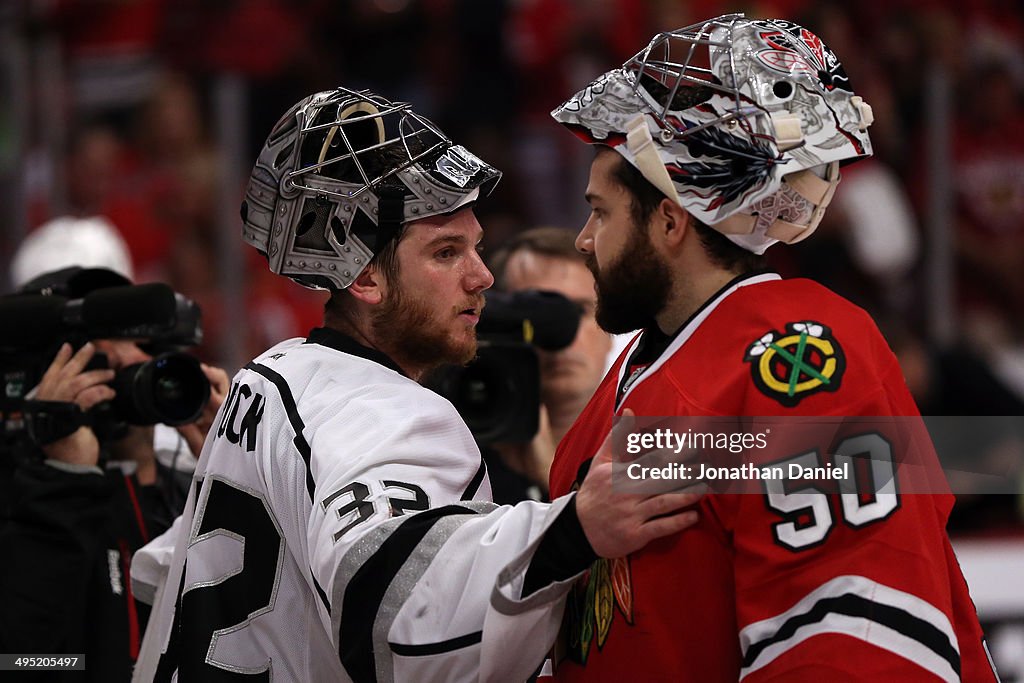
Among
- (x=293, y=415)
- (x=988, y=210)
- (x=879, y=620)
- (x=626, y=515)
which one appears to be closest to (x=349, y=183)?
(x=293, y=415)

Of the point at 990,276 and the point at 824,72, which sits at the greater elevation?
the point at 824,72

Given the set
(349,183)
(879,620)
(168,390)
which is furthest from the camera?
(168,390)

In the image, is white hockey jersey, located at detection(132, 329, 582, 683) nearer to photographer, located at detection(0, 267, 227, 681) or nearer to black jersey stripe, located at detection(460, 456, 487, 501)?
black jersey stripe, located at detection(460, 456, 487, 501)

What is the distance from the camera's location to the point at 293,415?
8.00ft

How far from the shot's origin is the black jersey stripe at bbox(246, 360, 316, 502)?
2.35 meters

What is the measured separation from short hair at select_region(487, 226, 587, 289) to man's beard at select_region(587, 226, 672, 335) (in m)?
1.70

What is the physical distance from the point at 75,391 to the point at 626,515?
5.33ft

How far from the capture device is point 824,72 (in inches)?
88.1

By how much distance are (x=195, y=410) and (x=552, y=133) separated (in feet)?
12.5

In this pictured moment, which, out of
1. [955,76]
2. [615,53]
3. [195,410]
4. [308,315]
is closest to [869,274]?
[955,76]

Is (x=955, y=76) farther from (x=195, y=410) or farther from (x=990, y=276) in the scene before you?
(x=195, y=410)

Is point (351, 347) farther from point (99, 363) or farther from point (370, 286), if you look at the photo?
point (99, 363)

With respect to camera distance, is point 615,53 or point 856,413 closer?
point 856,413

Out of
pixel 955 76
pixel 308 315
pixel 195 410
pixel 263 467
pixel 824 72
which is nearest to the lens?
pixel 824 72
